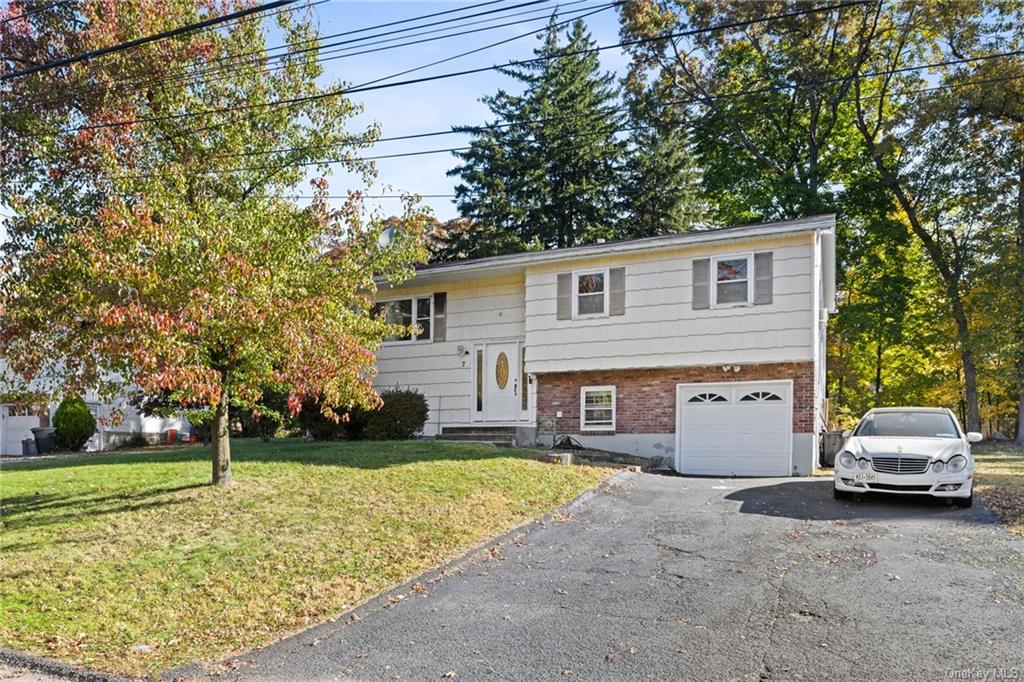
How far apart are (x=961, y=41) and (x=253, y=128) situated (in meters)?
26.0

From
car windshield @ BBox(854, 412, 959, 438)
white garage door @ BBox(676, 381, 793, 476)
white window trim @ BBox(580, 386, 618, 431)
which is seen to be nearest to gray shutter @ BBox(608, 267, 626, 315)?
white window trim @ BBox(580, 386, 618, 431)

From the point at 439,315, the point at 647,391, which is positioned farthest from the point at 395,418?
the point at 647,391

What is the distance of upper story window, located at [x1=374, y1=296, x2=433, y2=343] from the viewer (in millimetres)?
22297

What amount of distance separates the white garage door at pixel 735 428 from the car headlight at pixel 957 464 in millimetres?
5877

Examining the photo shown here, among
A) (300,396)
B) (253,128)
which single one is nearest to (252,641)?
(300,396)

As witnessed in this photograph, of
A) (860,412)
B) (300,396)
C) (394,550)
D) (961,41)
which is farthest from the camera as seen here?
(860,412)

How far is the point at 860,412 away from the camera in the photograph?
1612 inches

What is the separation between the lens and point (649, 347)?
18.7 m

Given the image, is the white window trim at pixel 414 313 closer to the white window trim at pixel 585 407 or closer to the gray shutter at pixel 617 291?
the white window trim at pixel 585 407

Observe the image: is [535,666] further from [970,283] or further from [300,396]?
[970,283]

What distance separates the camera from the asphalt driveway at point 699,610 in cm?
601

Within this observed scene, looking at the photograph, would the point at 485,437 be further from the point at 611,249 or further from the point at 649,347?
the point at 611,249

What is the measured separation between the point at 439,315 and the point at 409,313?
1.09 meters

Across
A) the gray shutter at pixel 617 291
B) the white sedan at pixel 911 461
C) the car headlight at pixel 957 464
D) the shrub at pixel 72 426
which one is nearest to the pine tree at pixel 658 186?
the gray shutter at pixel 617 291
